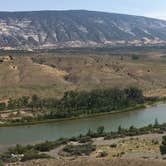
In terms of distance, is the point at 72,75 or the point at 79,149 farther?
the point at 72,75

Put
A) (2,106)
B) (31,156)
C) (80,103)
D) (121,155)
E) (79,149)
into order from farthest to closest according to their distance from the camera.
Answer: (2,106)
(80,103)
(79,149)
(121,155)
(31,156)

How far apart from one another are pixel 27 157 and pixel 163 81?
218ft

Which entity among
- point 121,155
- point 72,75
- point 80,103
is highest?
point 121,155

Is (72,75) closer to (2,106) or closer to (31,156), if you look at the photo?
(2,106)

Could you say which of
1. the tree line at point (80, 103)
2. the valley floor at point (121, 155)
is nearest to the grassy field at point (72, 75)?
the tree line at point (80, 103)

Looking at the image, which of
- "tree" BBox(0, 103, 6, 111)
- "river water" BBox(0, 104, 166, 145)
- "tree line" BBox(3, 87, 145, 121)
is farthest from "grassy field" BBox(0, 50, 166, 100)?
"river water" BBox(0, 104, 166, 145)

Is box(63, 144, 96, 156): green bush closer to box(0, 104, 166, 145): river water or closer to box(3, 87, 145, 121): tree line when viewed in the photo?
box(0, 104, 166, 145): river water

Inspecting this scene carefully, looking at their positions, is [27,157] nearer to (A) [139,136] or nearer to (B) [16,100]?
(A) [139,136]

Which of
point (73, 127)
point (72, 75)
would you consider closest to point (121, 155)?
point (73, 127)

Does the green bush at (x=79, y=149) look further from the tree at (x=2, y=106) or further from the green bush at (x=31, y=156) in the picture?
the tree at (x=2, y=106)

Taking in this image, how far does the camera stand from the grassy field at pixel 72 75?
3533 inches

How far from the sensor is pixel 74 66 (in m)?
110

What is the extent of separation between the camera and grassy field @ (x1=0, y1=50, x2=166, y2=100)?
89.8 metres

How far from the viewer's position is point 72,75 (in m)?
101
